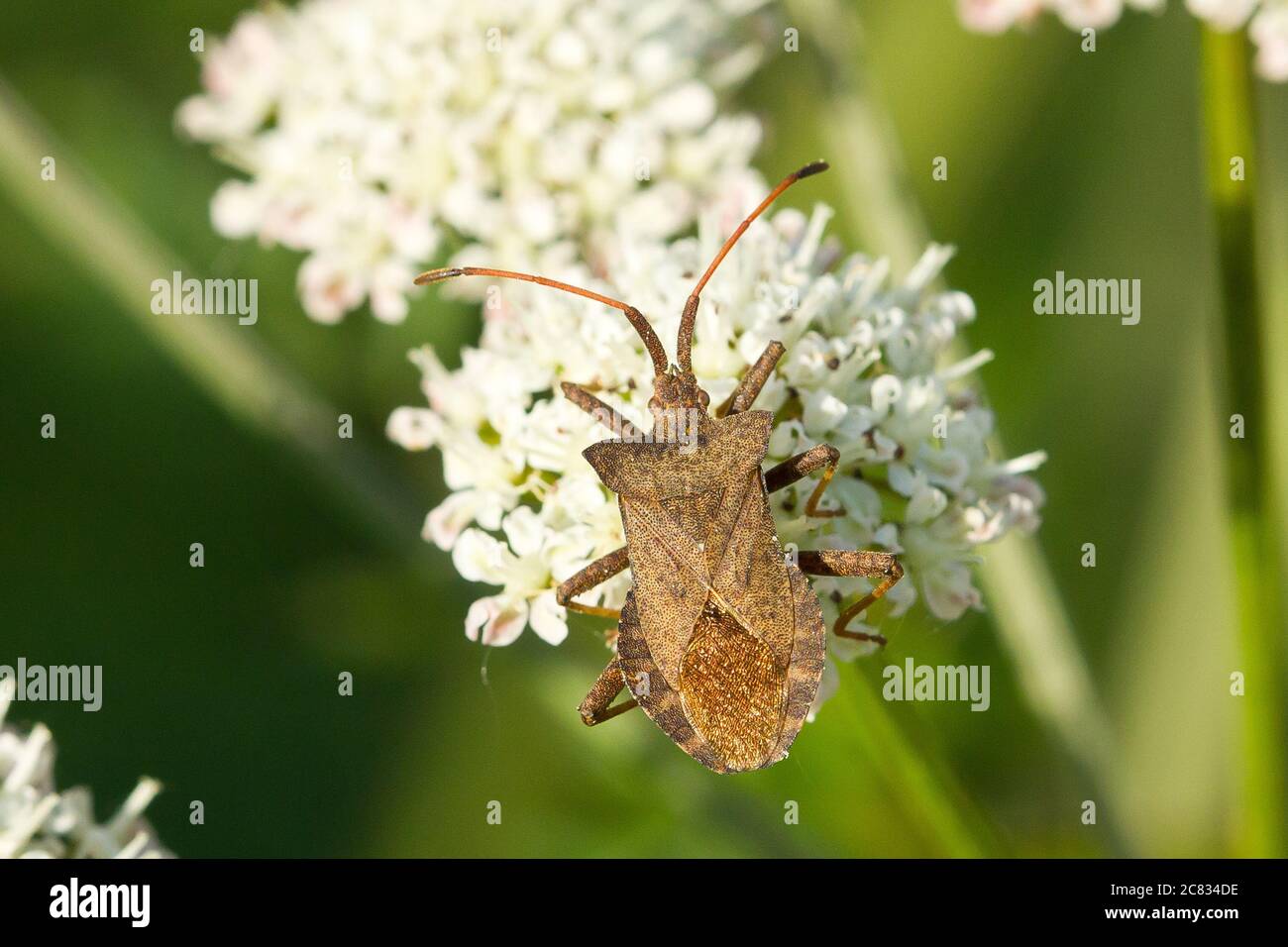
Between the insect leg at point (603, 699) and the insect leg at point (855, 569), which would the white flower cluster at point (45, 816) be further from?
the insect leg at point (855, 569)

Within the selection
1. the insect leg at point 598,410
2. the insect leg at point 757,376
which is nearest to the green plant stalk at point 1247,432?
the insect leg at point 757,376

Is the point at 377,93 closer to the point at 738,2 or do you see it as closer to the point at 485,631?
the point at 738,2

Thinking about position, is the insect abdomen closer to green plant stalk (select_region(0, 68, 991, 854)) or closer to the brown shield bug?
the brown shield bug

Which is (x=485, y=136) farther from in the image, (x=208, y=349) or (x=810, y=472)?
(x=810, y=472)

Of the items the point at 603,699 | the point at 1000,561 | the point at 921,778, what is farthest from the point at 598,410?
the point at 1000,561

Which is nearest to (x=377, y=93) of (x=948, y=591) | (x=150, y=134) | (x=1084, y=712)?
(x=150, y=134)

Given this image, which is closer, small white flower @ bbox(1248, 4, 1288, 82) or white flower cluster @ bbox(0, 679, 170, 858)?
white flower cluster @ bbox(0, 679, 170, 858)

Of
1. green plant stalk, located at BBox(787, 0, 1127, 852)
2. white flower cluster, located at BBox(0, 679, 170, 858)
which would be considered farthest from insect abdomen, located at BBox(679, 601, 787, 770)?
white flower cluster, located at BBox(0, 679, 170, 858)
